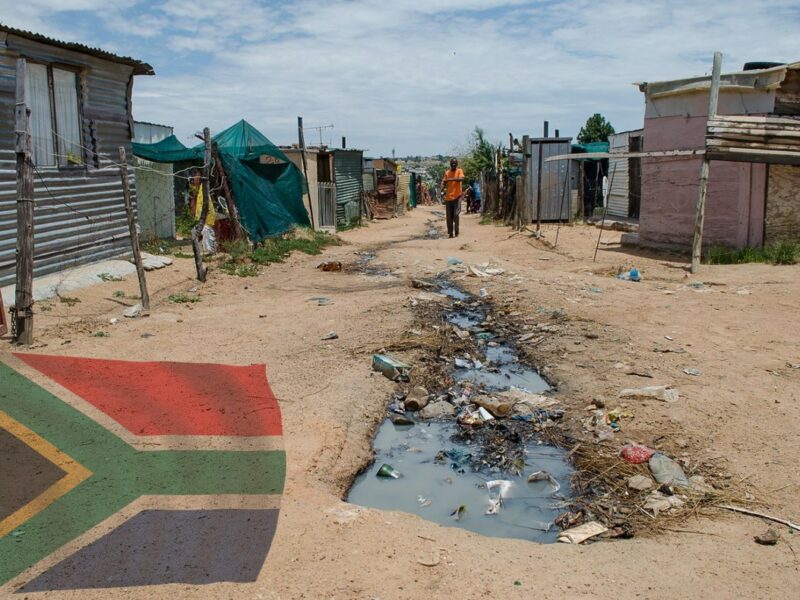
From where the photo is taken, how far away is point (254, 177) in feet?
42.5

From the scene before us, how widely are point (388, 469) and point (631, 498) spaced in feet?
4.59

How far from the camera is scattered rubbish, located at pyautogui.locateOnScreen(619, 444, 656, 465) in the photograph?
4.18 m

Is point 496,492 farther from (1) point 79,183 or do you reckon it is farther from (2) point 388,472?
(1) point 79,183

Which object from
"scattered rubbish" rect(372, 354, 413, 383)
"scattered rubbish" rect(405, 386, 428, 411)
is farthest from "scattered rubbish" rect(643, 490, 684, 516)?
"scattered rubbish" rect(372, 354, 413, 383)

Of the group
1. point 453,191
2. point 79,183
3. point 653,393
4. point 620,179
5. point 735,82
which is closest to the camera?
point 653,393

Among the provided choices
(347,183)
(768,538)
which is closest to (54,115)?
(768,538)

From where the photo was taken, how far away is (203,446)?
4352mm

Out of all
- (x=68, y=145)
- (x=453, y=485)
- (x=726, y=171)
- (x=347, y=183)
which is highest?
(x=68, y=145)

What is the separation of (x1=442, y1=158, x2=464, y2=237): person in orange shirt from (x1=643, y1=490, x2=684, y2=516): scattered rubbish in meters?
11.6

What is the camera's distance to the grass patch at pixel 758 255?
1031cm

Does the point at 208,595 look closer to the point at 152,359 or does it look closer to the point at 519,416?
the point at 519,416

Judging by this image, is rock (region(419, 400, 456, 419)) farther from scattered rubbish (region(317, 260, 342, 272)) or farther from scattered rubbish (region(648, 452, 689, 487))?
scattered rubbish (region(317, 260, 342, 272))

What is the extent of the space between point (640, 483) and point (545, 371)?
207cm

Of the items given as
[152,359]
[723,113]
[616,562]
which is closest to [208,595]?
[616,562]
